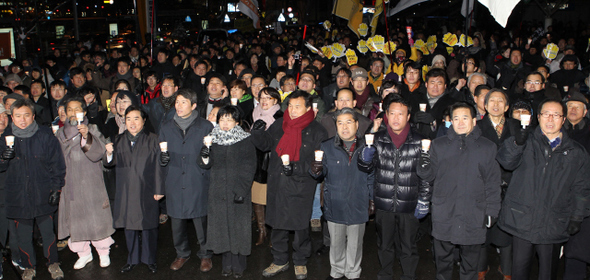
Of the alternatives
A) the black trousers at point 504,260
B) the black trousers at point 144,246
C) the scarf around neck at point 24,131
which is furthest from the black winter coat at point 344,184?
the scarf around neck at point 24,131

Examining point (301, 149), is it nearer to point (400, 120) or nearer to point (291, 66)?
point (400, 120)

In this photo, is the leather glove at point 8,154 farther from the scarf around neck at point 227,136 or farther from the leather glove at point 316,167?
the leather glove at point 316,167

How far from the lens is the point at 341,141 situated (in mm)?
4969

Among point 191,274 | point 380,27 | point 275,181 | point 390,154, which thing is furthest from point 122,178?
point 380,27

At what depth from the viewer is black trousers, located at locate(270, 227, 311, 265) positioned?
5391mm

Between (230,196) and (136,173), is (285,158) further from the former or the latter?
(136,173)

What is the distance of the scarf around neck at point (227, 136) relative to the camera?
515 cm

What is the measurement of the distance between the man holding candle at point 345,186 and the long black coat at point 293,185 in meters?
0.24

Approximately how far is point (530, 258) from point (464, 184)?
0.94 metres

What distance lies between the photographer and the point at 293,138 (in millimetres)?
5238

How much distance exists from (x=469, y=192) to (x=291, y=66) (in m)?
6.61

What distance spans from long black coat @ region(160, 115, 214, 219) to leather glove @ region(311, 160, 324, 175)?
132 cm

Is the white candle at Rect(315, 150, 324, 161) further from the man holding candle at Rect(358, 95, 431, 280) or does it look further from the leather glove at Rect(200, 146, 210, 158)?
the leather glove at Rect(200, 146, 210, 158)

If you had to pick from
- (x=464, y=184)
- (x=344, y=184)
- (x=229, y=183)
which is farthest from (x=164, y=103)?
(x=464, y=184)
